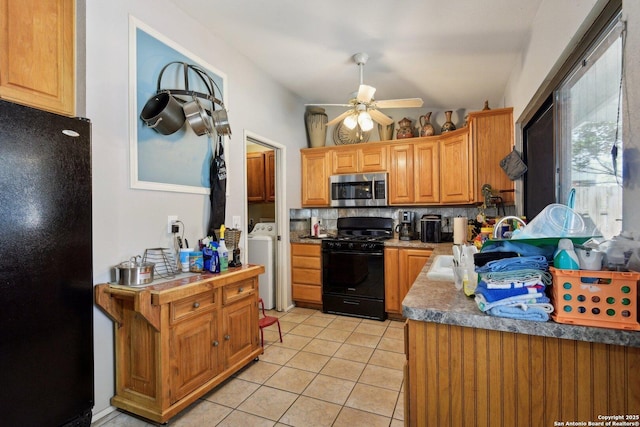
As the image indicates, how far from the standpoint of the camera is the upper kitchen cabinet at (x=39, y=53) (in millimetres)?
1409

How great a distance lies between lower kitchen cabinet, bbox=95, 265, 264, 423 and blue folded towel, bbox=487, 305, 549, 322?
A: 5.37 feet

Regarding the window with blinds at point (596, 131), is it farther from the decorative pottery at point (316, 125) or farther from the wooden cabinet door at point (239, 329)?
the decorative pottery at point (316, 125)

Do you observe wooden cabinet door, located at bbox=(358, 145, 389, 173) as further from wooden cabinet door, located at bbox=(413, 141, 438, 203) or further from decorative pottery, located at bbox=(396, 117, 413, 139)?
wooden cabinet door, located at bbox=(413, 141, 438, 203)

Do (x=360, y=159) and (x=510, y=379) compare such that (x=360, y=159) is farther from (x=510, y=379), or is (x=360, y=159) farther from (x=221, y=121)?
(x=510, y=379)

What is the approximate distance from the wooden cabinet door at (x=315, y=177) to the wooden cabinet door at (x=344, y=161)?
0.09 metres

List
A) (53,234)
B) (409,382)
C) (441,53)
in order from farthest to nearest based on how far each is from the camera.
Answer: (441,53)
(53,234)
(409,382)

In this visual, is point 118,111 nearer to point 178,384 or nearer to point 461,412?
point 178,384

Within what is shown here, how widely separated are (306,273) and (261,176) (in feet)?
5.45

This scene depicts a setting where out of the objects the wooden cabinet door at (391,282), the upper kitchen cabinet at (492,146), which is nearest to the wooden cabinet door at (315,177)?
the wooden cabinet door at (391,282)

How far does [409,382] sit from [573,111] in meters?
1.74

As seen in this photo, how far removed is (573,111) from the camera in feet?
5.64

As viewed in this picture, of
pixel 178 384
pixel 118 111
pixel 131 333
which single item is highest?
pixel 118 111

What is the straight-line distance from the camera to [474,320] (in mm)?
1023

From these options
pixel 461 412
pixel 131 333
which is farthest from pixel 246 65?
pixel 461 412
